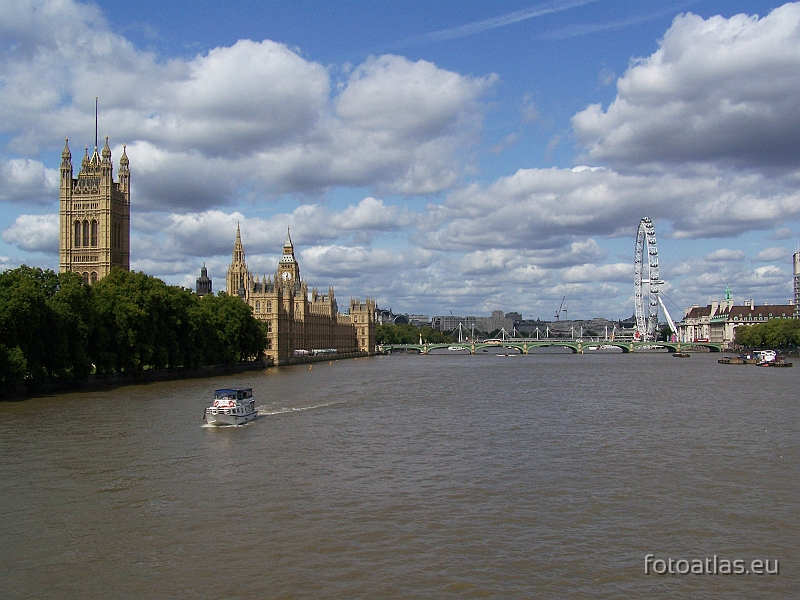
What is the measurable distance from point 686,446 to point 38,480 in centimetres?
2360

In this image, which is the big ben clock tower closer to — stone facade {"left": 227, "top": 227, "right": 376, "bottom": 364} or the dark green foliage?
stone facade {"left": 227, "top": 227, "right": 376, "bottom": 364}

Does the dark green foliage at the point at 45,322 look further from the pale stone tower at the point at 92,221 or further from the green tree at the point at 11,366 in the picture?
the pale stone tower at the point at 92,221

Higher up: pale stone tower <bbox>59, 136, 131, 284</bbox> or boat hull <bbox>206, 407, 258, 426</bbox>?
pale stone tower <bbox>59, 136, 131, 284</bbox>

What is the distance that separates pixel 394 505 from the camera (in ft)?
74.1

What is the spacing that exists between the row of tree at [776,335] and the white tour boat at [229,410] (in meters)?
131

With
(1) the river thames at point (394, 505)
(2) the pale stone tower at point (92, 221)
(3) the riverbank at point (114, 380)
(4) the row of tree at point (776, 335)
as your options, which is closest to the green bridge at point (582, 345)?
(4) the row of tree at point (776, 335)

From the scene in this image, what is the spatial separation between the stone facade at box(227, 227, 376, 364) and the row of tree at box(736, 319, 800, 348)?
84750 millimetres

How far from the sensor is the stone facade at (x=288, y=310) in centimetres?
13604

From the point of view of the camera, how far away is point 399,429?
3888cm

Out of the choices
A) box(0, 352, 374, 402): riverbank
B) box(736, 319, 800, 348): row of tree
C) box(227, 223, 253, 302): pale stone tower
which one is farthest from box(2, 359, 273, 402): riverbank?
box(736, 319, 800, 348): row of tree

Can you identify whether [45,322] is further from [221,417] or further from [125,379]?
[221,417]

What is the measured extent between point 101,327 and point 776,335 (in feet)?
421

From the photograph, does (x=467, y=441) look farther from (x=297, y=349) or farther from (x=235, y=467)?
(x=297, y=349)

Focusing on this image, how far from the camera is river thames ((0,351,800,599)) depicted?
55.0ft
